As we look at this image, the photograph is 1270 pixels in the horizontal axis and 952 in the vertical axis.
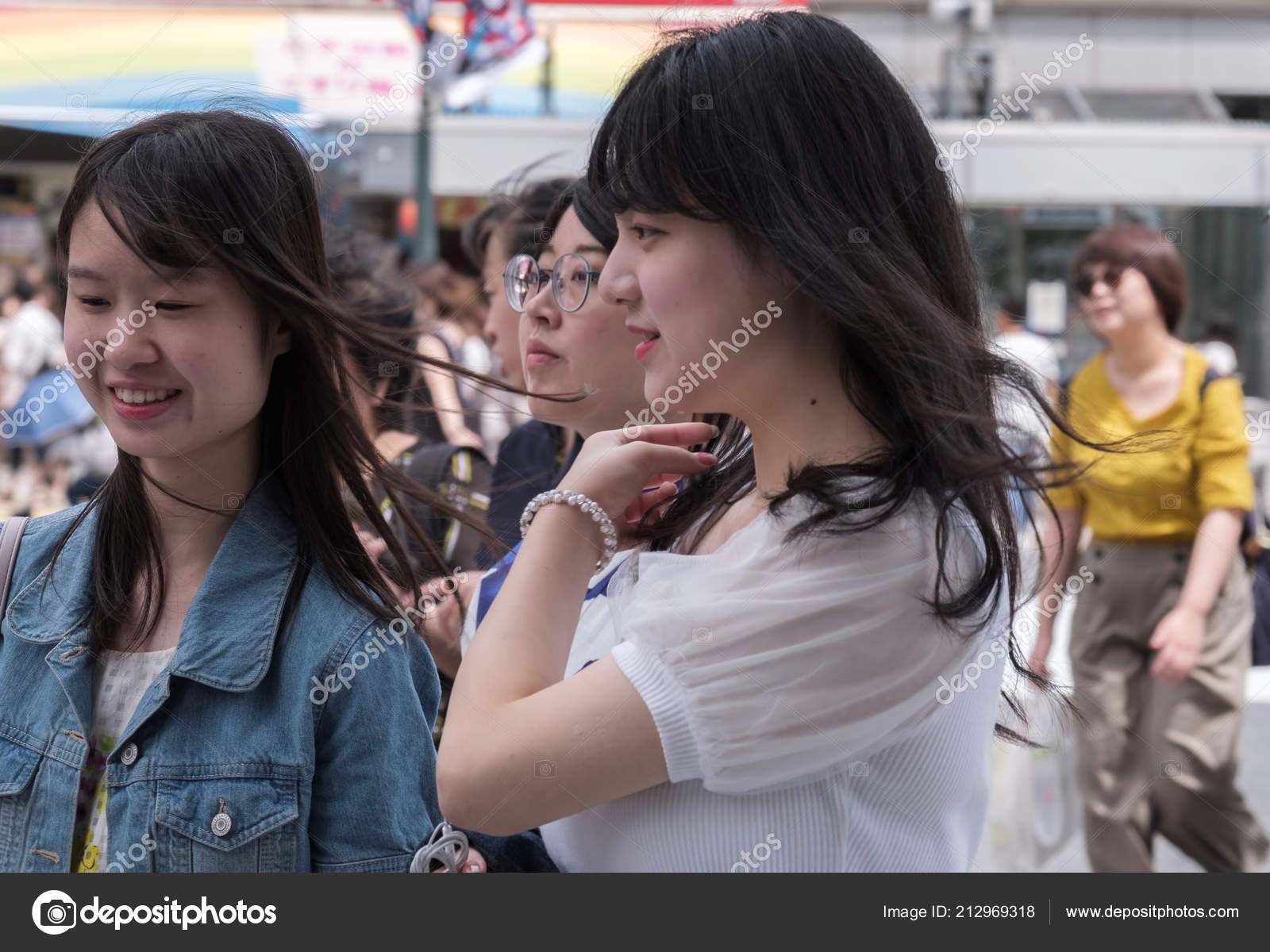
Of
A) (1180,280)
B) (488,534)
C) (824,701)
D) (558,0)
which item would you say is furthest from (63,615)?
(558,0)

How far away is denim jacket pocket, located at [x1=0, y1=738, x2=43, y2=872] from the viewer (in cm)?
149

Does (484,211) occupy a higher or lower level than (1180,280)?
higher

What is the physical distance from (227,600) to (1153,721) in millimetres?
2773

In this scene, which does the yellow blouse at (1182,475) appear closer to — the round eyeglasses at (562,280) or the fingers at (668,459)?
the round eyeglasses at (562,280)

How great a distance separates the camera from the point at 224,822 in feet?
4.73

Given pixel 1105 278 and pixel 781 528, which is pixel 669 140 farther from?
pixel 1105 278

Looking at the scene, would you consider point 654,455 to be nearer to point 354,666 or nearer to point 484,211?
point 354,666

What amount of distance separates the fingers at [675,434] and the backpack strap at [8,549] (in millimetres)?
779

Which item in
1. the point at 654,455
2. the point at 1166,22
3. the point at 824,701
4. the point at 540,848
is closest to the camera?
the point at 824,701

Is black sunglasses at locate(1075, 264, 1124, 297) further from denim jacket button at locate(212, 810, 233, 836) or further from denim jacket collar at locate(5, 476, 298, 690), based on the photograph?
denim jacket button at locate(212, 810, 233, 836)

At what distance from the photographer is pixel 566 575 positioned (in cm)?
139

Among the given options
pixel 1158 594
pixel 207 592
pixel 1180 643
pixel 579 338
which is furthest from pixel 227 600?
pixel 1158 594

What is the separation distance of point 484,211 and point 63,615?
1.90m

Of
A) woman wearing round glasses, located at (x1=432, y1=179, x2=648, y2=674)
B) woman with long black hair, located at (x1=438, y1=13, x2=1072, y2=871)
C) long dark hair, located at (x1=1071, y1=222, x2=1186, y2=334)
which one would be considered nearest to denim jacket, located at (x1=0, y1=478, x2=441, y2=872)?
woman with long black hair, located at (x1=438, y1=13, x2=1072, y2=871)
